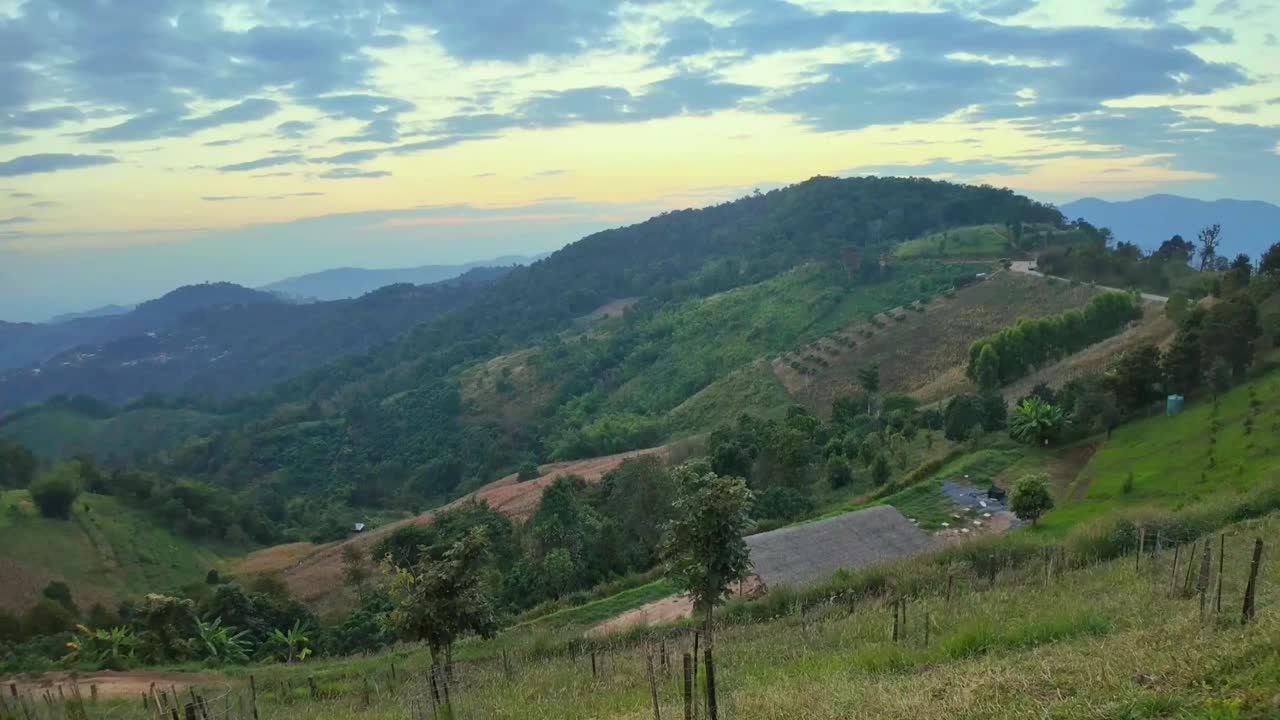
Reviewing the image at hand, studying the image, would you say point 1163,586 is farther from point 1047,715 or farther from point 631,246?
point 631,246

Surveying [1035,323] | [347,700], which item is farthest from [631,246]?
[347,700]

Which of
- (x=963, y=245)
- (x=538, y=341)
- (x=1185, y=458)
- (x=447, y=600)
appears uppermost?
(x=963, y=245)

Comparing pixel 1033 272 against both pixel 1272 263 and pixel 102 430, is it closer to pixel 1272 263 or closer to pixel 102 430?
pixel 1272 263

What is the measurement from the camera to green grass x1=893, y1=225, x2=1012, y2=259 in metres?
91.9

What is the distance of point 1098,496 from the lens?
24.6 m

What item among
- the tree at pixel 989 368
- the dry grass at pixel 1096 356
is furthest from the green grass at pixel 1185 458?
the tree at pixel 989 368

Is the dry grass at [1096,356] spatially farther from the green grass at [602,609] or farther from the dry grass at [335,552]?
the green grass at [602,609]

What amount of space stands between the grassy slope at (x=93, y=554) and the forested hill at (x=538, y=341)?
2090 cm

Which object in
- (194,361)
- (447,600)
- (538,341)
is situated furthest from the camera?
(194,361)

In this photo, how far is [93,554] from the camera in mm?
49312

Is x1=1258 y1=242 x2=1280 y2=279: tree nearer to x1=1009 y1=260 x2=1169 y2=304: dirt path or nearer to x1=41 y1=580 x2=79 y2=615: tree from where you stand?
x1=1009 y1=260 x2=1169 y2=304: dirt path

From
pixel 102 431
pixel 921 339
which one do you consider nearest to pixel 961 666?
pixel 921 339

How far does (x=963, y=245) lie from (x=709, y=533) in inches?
3683

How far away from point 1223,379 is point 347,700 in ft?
101
